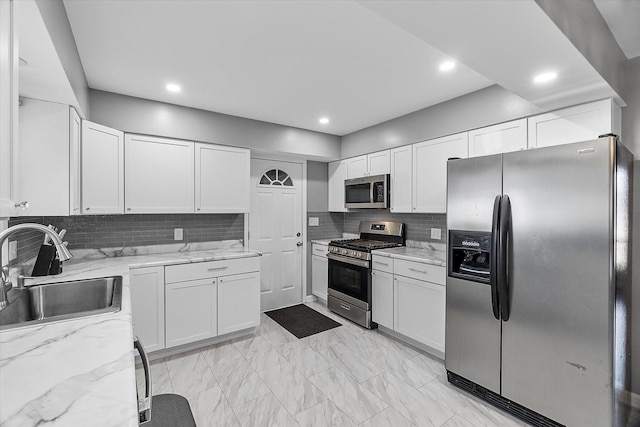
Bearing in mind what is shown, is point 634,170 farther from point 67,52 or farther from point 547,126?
point 67,52

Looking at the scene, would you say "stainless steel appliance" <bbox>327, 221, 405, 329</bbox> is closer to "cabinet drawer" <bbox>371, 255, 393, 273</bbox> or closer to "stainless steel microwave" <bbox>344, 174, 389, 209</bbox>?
"cabinet drawer" <bbox>371, 255, 393, 273</bbox>

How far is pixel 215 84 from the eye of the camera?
8.67 feet

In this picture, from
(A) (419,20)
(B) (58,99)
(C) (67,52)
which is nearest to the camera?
(A) (419,20)

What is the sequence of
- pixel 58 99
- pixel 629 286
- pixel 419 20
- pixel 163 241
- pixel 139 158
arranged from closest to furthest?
pixel 419 20, pixel 58 99, pixel 629 286, pixel 139 158, pixel 163 241

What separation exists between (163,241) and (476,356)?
312 cm

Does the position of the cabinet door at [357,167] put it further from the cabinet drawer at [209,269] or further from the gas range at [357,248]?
the cabinet drawer at [209,269]

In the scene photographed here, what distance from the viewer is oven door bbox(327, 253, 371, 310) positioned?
3467 mm

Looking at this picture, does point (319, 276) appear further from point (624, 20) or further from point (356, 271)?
point (624, 20)

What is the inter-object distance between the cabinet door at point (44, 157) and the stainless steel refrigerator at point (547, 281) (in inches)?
110

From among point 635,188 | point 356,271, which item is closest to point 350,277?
point 356,271

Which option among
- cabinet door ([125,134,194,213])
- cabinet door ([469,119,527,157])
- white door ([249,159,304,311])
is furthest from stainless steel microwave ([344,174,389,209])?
cabinet door ([125,134,194,213])

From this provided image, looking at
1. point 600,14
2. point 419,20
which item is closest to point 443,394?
point 419,20

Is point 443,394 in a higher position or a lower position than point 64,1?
lower

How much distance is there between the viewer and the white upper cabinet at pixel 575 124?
6.77ft
